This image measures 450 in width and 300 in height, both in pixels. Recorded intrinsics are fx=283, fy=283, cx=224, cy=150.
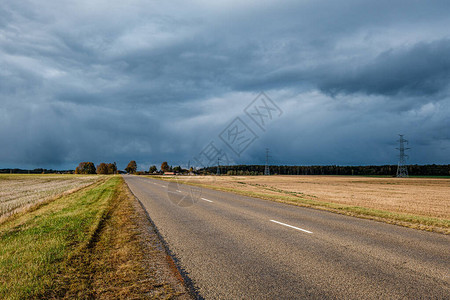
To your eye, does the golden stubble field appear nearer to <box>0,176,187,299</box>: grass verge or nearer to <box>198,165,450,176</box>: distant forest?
<box>0,176,187,299</box>: grass verge

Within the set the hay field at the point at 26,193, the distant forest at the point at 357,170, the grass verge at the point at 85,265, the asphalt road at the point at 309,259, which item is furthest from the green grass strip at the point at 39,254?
the distant forest at the point at 357,170

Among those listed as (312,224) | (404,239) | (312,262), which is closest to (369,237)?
(404,239)

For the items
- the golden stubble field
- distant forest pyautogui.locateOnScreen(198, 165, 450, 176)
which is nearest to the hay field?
Answer: the golden stubble field

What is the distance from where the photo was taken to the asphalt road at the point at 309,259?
4.44m

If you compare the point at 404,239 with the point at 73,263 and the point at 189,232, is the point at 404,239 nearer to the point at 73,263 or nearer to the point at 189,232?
the point at 189,232

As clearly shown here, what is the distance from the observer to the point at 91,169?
652 ft

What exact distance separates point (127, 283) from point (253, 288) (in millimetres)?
2075

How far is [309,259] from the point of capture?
5965 mm

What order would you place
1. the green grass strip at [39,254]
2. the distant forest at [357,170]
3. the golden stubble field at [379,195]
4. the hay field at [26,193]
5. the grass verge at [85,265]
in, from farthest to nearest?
1. the distant forest at [357,170]
2. the hay field at [26,193]
3. the golden stubble field at [379,195]
4. the green grass strip at [39,254]
5. the grass verge at [85,265]

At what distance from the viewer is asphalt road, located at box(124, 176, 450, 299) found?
175 inches

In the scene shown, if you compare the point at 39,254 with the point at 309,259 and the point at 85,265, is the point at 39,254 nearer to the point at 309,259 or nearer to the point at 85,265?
the point at 85,265

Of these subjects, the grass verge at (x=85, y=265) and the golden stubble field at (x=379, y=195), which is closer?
the grass verge at (x=85, y=265)

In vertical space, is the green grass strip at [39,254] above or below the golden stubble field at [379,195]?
above

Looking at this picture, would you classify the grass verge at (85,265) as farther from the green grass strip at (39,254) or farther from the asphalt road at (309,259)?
the asphalt road at (309,259)
